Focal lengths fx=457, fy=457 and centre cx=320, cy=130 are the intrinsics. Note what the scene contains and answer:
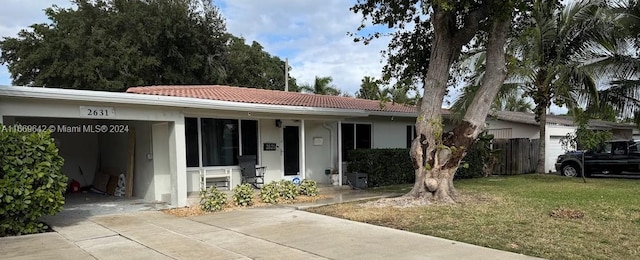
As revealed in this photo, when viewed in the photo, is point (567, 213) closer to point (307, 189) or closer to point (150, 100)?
point (307, 189)

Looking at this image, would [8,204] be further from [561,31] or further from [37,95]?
[561,31]

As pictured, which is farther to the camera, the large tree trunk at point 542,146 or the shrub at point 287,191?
the large tree trunk at point 542,146

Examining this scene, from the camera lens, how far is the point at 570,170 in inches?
696

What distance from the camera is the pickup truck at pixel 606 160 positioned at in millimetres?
16141

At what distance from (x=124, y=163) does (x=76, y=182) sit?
7.49 feet

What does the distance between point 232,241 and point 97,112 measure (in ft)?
13.9

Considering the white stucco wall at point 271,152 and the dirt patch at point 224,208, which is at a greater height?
the white stucco wall at point 271,152

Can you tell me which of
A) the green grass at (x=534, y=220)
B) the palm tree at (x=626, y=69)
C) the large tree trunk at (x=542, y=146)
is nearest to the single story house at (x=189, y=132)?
the green grass at (x=534, y=220)

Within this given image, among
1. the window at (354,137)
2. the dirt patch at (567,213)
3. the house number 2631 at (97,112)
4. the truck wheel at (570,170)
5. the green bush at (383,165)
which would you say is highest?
the house number 2631 at (97,112)

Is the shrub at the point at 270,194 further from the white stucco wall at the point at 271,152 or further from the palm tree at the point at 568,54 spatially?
the palm tree at the point at 568,54

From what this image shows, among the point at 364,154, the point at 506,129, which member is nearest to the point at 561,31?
the point at 506,129

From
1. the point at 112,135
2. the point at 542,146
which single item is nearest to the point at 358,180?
the point at 112,135

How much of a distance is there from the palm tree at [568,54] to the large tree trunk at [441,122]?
16.0ft

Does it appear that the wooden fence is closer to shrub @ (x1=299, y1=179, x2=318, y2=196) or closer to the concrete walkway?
shrub @ (x1=299, y1=179, x2=318, y2=196)
